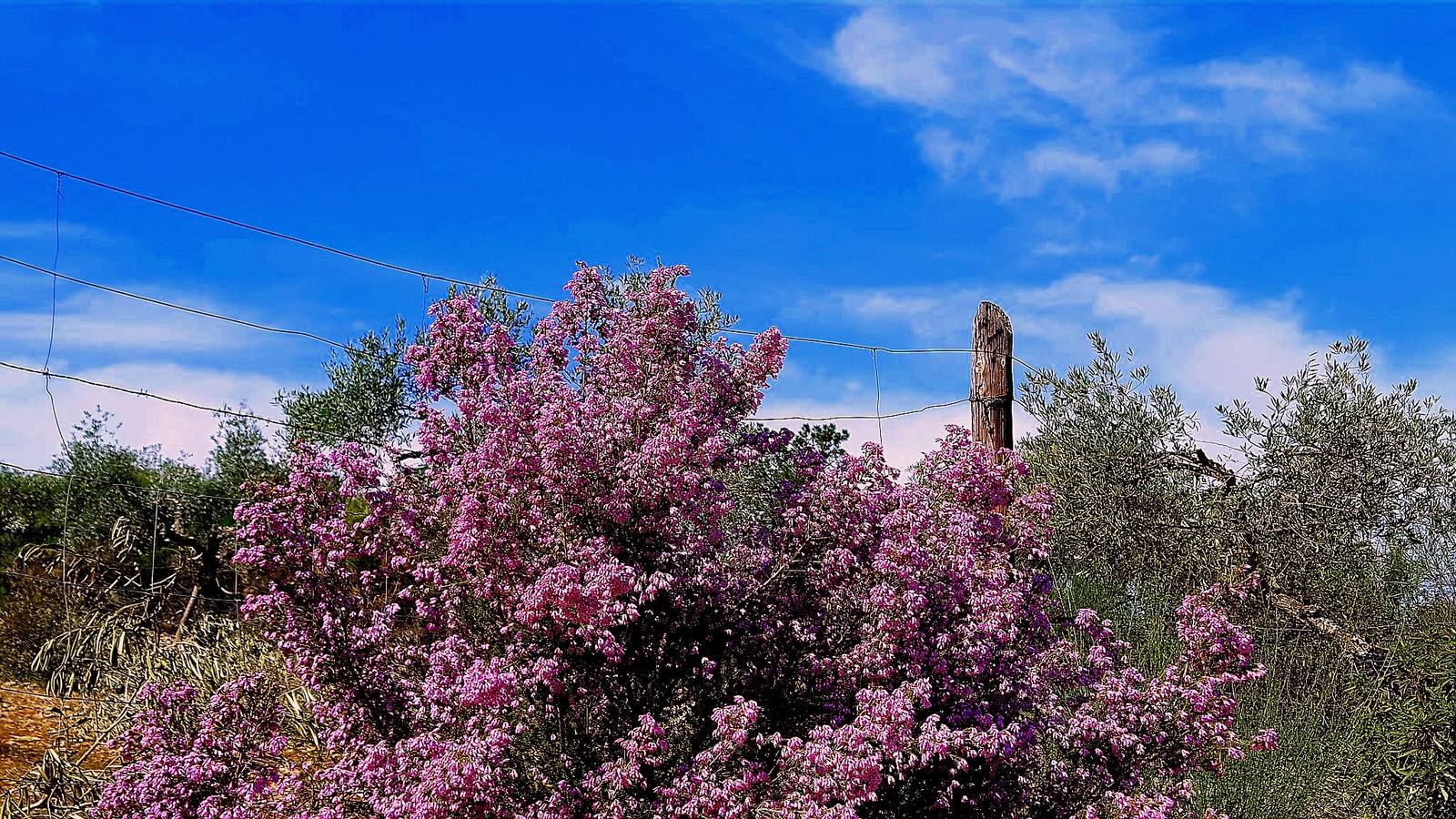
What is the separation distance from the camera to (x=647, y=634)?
493 cm

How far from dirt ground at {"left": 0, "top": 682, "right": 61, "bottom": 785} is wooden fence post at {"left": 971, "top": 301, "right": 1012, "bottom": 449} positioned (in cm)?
718

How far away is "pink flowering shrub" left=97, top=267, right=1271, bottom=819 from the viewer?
447 cm

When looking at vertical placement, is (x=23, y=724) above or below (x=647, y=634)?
below

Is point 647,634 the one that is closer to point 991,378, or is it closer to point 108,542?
point 991,378

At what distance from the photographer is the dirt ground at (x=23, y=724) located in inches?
321

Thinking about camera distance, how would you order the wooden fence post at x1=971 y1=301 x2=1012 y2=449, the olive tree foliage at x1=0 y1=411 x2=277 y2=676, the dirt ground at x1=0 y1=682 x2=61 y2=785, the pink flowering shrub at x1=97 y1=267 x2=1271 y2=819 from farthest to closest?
the olive tree foliage at x1=0 y1=411 x2=277 y2=676 < the wooden fence post at x1=971 y1=301 x2=1012 y2=449 < the dirt ground at x1=0 y1=682 x2=61 y2=785 < the pink flowering shrub at x1=97 y1=267 x2=1271 y2=819

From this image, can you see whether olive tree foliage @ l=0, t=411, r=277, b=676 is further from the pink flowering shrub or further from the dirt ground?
the pink flowering shrub

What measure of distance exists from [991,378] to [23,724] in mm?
8191

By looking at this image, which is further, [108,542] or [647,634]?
[108,542]

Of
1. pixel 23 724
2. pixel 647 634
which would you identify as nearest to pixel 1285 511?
pixel 647 634

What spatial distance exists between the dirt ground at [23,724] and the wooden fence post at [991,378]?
7.18m

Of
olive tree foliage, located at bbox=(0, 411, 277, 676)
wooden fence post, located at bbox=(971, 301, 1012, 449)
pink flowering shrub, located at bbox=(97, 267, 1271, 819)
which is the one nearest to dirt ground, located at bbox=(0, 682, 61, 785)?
olive tree foliage, located at bbox=(0, 411, 277, 676)

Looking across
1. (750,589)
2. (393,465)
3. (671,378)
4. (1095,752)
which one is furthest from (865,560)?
(393,465)

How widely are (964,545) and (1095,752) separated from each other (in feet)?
3.98
